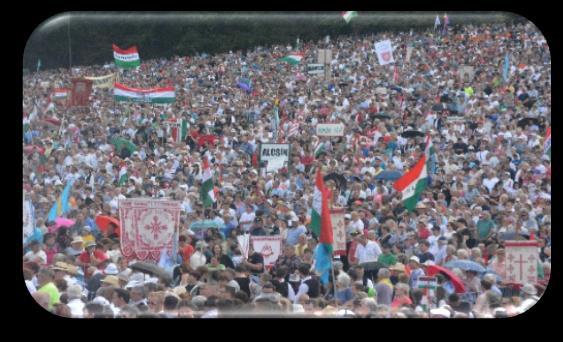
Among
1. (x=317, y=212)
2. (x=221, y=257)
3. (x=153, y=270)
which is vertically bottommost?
(x=153, y=270)

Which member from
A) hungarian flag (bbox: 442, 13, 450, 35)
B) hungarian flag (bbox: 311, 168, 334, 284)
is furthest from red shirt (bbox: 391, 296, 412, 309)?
hungarian flag (bbox: 442, 13, 450, 35)

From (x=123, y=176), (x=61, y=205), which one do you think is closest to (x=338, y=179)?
(x=123, y=176)

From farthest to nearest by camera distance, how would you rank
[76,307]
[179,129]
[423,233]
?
[179,129] < [423,233] < [76,307]

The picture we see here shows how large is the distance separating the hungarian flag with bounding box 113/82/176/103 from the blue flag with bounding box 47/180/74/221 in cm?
111

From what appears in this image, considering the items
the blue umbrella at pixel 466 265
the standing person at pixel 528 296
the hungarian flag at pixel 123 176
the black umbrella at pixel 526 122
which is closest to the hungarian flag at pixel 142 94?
the hungarian flag at pixel 123 176

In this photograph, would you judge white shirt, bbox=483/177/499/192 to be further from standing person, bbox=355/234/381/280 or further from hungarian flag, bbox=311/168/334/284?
hungarian flag, bbox=311/168/334/284

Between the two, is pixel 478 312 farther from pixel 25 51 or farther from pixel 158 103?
pixel 25 51

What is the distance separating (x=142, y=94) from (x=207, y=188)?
4.01 feet

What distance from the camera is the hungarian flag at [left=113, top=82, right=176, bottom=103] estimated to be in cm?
1305

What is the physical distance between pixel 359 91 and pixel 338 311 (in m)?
2.98

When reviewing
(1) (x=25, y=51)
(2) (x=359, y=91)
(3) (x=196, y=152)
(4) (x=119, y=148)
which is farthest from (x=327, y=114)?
(1) (x=25, y=51)

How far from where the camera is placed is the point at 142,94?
13094 millimetres

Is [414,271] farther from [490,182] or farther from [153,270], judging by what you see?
[153,270]

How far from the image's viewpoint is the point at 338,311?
457 inches
